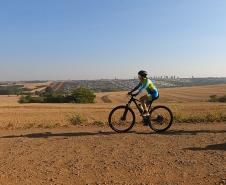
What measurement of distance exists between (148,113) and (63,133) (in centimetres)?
262

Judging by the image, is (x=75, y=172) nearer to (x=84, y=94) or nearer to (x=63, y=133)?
(x=63, y=133)

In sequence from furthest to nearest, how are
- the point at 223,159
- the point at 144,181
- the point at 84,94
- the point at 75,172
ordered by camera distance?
the point at 84,94
the point at 223,159
the point at 75,172
the point at 144,181

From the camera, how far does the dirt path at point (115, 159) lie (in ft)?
22.8

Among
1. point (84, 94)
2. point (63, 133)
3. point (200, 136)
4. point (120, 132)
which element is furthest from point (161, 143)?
point (84, 94)

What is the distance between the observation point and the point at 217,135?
10.8m

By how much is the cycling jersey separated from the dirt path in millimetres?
1531

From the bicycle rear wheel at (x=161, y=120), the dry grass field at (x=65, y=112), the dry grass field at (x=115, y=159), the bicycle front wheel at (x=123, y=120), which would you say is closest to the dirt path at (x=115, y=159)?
the dry grass field at (x=115, y=159)

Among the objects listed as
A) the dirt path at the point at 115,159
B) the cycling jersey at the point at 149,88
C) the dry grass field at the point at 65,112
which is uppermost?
the cycling jersey at the point at 149,88

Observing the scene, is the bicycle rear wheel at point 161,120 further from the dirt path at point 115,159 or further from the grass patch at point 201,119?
the grass patch at point 201,119

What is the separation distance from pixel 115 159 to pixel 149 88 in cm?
443

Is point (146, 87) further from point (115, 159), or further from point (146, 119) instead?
point (115, 159)

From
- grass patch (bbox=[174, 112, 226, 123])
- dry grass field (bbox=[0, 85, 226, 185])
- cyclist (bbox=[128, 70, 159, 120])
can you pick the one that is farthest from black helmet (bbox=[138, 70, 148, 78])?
grass patch (bbox=[174, 112, 226, 123])

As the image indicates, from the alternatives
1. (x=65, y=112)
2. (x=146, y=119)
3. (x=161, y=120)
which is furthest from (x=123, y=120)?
(x=65, y=112)

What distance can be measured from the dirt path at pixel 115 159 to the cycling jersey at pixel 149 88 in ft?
5.02
